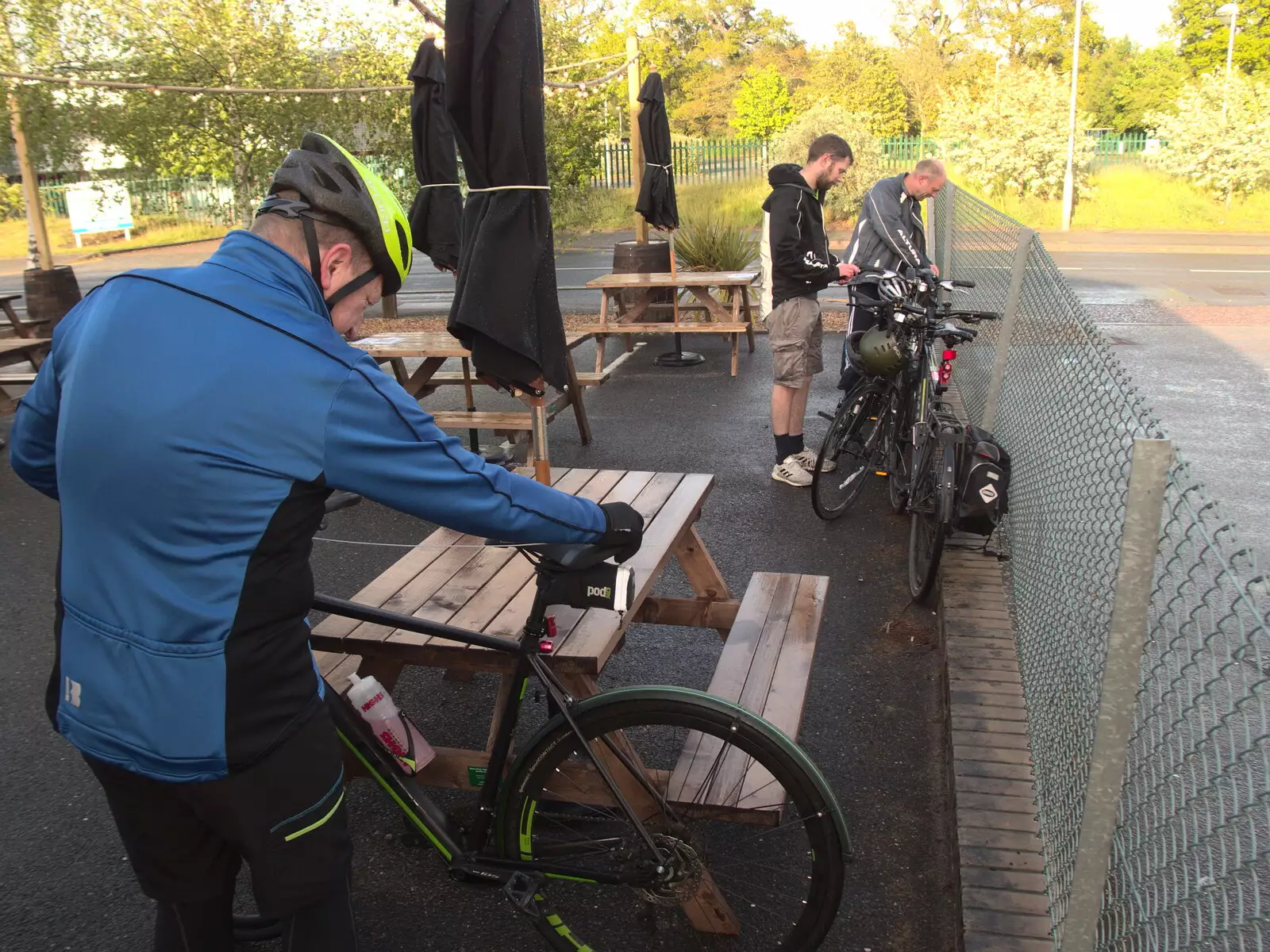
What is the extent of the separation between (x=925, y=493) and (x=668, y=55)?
5511 centimetres

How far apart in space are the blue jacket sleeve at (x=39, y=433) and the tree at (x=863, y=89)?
132ft

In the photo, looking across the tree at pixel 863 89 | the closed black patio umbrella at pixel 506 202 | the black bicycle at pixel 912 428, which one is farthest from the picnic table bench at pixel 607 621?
the tree at pixel 863 89

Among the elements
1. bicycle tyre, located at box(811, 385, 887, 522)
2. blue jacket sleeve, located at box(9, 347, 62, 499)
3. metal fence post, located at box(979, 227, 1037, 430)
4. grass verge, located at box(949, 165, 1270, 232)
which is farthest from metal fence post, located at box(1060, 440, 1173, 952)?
grass verge, located at box(949, 165, 1270, 232)

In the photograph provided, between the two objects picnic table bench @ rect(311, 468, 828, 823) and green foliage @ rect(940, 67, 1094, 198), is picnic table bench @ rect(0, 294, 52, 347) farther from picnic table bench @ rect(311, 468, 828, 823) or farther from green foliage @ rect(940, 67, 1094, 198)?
green foliage @ rect(940, 67, 1094, 198)

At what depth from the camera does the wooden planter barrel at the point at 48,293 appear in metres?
A: 12.2

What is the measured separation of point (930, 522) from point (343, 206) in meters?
3.57

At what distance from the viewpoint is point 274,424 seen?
175 centimetres

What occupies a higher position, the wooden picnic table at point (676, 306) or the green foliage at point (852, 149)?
the green foliage at point (852, 149)

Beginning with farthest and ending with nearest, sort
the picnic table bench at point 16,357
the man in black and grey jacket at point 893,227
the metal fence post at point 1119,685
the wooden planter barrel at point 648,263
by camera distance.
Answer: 1. the wooden planter barrel at point 648,263
2. the picnic table bench at point 16,357
3. the man in black and grey jacket at point 893,227
4. the metal fence post at point 1119,685

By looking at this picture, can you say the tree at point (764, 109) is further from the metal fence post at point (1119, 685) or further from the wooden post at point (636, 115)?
the metal fence post at point (1119, 685)

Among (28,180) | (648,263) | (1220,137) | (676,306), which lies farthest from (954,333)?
(1220,137)

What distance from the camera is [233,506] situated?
1754 millimetres

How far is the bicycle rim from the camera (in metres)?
4.54

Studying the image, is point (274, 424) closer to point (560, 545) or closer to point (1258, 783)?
point (560, 545)
